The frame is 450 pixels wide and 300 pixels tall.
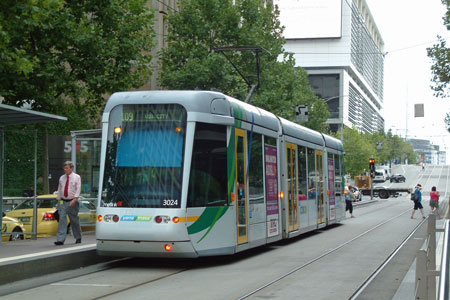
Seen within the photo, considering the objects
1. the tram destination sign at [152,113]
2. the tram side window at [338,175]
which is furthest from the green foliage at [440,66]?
the tram destination sign at [152,113]

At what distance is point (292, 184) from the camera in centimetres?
1764

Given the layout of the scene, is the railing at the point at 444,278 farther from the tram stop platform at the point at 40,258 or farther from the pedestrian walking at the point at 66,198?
the pedestrian walking at the point at 66,198

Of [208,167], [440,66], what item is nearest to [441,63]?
[440,66]

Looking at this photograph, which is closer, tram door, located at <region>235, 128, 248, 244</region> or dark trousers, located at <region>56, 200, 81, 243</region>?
tram door, located at <region>235, 128, 248, 244</region>

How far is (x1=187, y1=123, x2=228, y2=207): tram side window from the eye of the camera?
12.2 m

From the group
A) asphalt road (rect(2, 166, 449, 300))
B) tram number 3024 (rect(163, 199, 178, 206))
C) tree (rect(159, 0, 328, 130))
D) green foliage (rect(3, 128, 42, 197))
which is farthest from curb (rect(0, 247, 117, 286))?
tree (rect(159, 0, 328, 130))

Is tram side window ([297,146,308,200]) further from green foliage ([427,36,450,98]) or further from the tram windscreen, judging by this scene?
green foliage ([427,36,450,98])

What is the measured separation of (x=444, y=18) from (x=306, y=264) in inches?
1213

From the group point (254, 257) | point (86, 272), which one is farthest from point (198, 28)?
point (86, 272)

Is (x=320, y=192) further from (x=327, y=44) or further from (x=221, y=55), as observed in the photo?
(x=327, y=44)

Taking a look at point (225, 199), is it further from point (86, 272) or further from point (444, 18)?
point (444, 18)

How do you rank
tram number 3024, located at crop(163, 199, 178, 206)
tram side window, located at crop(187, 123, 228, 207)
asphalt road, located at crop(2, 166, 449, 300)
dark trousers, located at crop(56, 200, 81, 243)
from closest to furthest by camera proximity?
1. asphalt road, located at crop(2, 166, 449, 300)
2. tram number 3024, located at crop(163, 199, 178, 206)
3. tram side window, located at crop(187, 123, 228, 207)
4. dark trousers, located at crop(56, 200, 81, 243)

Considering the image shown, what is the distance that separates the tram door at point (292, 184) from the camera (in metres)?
17.3

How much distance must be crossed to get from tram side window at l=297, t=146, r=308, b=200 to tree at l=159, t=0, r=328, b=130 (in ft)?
52.1
